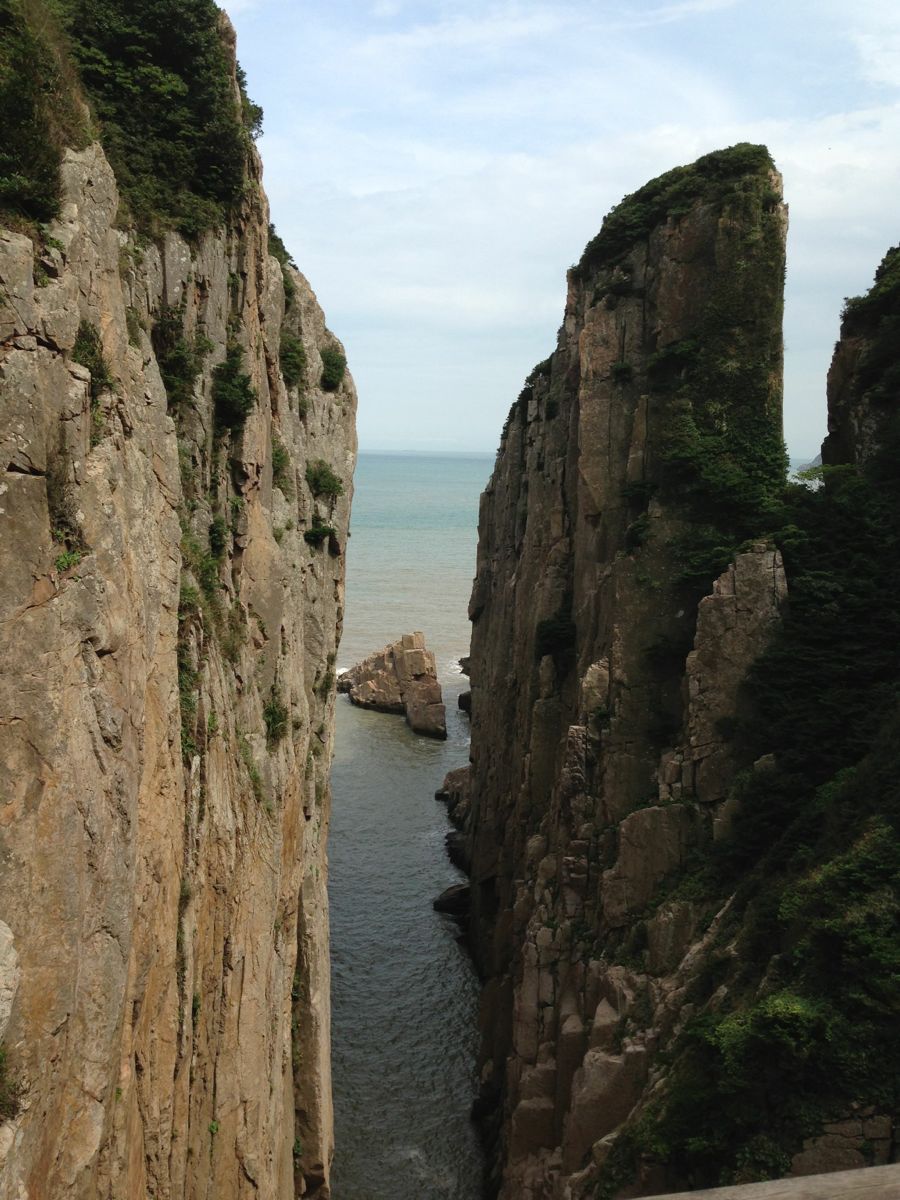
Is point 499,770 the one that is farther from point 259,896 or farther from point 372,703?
point 372,703

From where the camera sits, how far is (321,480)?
27.9 meters

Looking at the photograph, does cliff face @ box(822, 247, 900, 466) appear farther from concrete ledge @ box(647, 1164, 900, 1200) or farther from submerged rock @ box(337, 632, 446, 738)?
submerged rock @ box(337, 632, 446, 738)

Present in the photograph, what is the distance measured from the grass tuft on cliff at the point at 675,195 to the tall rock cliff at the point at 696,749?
0.09 m

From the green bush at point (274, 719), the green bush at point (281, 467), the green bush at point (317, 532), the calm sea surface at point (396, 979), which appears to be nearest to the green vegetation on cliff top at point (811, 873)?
the green bush at point (274, 719)

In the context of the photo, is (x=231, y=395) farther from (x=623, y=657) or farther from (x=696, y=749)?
(x=696, y=749)

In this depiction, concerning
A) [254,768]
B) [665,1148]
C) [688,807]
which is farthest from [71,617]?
[688,807]

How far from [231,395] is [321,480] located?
8310mm

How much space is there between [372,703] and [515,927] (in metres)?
38.2

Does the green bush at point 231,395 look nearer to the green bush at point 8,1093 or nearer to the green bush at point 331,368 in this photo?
the green bush at point 331,368

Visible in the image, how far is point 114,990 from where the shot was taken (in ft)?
38.4

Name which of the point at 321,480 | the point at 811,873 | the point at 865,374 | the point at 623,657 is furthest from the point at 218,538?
the point at 865,374

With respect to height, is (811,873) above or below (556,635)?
below

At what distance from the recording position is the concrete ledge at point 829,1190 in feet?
11.2

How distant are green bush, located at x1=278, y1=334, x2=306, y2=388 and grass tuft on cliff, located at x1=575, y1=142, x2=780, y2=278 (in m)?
11.3
